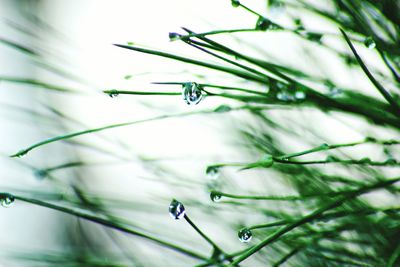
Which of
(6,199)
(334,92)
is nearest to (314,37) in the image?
(334,92)

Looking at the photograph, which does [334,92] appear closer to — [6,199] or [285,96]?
[285,96]

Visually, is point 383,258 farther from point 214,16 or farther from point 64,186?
point 214,16

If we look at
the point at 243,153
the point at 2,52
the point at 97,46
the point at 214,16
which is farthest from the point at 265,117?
the point at 2,52

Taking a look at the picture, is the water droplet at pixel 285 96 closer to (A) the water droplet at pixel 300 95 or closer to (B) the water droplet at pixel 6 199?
(A) the water droplet at pixel 300 95

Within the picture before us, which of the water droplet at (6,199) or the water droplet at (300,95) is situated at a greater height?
the water droplet at (300,95)

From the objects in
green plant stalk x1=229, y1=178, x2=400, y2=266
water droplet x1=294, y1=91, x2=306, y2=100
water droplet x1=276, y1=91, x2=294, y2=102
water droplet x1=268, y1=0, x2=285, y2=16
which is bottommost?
green plant stalk x1=229, y1=178, x2=400, y2=266

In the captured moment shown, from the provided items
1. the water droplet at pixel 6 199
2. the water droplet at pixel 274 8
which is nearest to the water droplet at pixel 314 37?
the water droplet at pixel 274 8

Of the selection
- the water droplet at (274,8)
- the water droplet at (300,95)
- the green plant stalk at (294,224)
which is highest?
the water droplet at (274,8)

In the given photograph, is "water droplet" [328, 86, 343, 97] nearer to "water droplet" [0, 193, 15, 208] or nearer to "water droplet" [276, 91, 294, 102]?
"water droplet" [276, 91, 294, 102]

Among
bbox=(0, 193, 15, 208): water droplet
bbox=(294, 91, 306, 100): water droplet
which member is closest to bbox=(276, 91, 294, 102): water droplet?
bbox=(294, 91, 306, 100): water droplet
